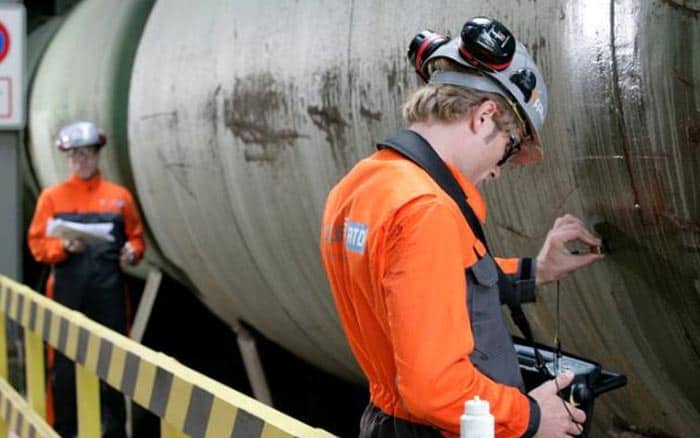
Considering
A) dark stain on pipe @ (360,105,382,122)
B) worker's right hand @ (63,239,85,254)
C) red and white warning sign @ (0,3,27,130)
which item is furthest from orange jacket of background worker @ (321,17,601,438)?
red and white warning sign @ (0,3,27,130)

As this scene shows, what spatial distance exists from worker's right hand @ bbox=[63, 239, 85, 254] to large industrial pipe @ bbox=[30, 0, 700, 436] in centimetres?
41

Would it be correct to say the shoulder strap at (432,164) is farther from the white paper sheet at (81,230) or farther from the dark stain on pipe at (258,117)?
the white paper sheet at (81,230)

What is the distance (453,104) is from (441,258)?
10.1 inches

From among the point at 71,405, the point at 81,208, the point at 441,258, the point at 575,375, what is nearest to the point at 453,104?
the point at 441,258

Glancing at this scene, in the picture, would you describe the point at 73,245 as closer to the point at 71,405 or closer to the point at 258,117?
the point at 71,405

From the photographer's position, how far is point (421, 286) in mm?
1665

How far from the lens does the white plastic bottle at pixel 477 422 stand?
4.94 feet

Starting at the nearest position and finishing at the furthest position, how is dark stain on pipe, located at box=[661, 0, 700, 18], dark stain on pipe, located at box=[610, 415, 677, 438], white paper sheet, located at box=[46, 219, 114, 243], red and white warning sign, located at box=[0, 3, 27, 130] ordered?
dark stain on pipe, located at box=[661, 0, 700, 18] < dark stain on pipe, located at box=[610, 415, 677, 438] < white paper sheet, located at box=[46, 219, 114, 243] < red and white warning sign, located at box=[0, 3, 27, 130]

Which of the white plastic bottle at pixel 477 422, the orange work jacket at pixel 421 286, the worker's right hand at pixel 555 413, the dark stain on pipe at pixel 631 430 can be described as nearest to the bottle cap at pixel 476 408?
the white plastic bottle at pixel 477 422

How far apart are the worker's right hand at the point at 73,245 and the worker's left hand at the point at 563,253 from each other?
11.3ft

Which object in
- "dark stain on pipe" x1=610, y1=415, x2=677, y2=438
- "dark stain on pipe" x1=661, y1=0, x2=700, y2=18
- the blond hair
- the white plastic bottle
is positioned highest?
"dark stain on pipe" x1=661, y1=0, x2=700, y2=18

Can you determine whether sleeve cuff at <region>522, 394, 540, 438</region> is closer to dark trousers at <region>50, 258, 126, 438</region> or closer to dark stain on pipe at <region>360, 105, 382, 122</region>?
dark stain on pipe at <region>360, 105, 382, 122</region>

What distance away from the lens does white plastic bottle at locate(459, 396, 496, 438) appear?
1506 millimetres

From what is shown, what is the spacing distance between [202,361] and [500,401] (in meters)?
4.61
